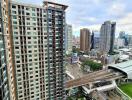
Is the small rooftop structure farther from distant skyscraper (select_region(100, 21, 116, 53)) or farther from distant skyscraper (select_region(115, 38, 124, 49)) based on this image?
distant skyscraper (select_region(115, 38, 124, 49))

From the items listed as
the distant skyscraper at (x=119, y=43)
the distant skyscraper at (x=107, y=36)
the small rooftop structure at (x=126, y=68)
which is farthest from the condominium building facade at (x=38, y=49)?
the distant skyscraper at (x=119, y=43)

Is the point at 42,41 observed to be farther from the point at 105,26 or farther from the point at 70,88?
the point at 105,26

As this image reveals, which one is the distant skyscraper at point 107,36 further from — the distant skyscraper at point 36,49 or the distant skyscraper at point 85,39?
the distant skyscraper at point 36,49

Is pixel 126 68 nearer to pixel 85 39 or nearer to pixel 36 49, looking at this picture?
pixel 36 49

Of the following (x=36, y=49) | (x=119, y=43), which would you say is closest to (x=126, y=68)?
(x=36, y=49)

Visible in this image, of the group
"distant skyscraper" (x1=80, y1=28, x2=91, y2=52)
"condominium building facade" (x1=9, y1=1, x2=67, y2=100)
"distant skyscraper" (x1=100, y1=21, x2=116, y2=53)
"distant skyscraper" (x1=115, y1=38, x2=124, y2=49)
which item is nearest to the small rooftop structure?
"distant skyscraper" (x1=100, y1=21, x2=116, y2=53)
